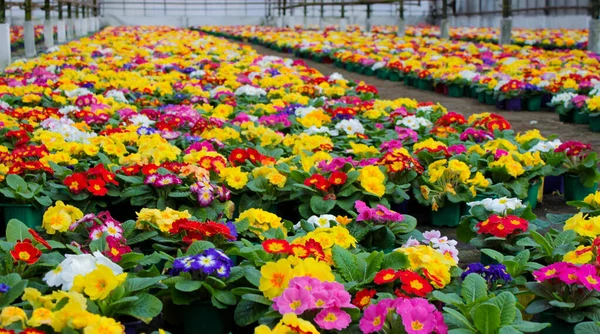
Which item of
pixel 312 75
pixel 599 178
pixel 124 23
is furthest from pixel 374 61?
pixel 124 23

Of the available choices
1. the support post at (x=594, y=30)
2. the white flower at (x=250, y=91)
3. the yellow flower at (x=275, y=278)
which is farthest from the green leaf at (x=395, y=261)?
the support post at (x=594, y=30)

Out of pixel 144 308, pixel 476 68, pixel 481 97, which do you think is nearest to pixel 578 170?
pixel 144 308

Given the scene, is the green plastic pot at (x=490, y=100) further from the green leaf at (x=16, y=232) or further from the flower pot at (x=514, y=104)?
the green leaf at (x=16, y=232)

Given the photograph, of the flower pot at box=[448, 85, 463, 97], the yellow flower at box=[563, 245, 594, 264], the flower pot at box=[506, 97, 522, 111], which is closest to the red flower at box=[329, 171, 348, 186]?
the yellow flower at box=[563, 245, 594, 264]

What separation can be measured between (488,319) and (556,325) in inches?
18.2

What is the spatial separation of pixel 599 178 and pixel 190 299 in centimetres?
323

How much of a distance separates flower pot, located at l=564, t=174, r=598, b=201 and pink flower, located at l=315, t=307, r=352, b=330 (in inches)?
122

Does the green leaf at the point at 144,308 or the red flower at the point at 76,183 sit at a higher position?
the red flower at the point at 76,183

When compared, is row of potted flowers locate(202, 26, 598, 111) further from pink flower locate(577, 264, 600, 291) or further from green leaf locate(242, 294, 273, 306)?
green leaf locate(242, 294, 273, 306)

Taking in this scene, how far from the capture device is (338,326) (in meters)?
2.48

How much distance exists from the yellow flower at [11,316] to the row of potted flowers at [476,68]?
808 centimetres

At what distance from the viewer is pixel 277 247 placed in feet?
10.0

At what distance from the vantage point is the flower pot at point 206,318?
290 centimetres

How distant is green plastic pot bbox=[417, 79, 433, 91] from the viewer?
40.6 feet
